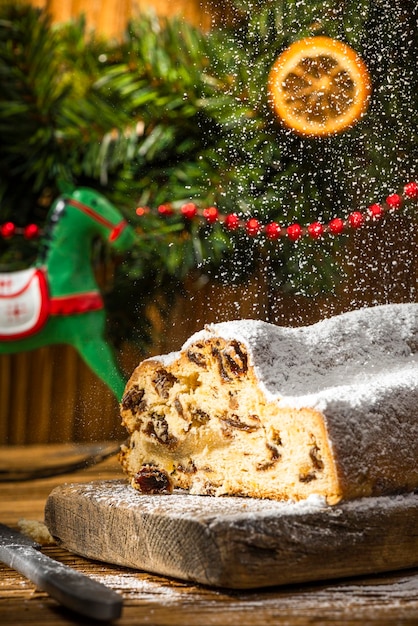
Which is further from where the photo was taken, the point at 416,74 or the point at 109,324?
the point at 109,324

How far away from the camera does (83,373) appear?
4.31 ft

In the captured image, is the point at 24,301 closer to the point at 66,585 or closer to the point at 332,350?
the point at 332,350

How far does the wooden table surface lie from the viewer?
535mm

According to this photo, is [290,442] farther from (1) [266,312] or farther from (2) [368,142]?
(2) [368,142]

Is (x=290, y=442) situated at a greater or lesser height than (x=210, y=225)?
lesser

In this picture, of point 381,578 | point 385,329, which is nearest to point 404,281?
point 385,329

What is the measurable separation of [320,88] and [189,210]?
19 cm

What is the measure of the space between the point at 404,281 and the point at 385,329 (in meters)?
0.07

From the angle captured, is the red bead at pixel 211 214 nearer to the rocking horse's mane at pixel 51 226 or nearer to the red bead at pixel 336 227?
the red bead at pixel 336 227

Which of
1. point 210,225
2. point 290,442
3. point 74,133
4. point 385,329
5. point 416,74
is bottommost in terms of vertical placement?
point 290,442

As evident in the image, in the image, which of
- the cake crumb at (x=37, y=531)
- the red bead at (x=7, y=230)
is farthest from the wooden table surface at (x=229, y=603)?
the red bead at (x=7, y=230)

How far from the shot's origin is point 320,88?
846mm

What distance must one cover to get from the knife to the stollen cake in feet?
0.42

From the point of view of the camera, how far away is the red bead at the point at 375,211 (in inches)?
33.7
